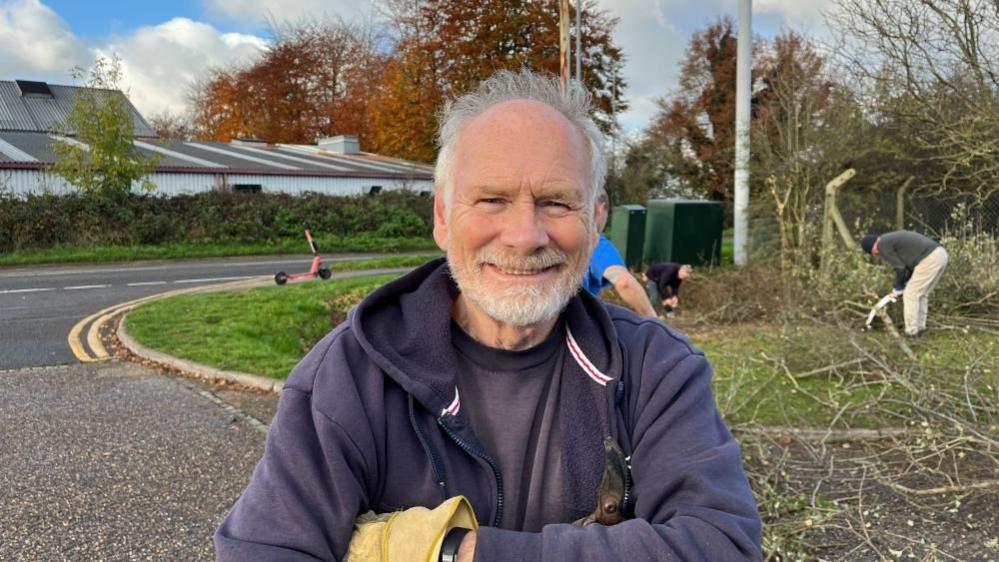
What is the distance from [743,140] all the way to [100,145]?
16.9 metres

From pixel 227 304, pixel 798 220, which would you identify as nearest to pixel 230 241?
pixel 227 304

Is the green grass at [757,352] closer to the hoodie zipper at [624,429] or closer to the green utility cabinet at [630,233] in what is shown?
the hoodie zipper at [624,429]

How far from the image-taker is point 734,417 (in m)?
5.21

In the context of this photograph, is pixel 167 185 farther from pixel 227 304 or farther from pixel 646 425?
pixel 646 425

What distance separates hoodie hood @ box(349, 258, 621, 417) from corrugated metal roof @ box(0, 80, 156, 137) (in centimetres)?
3409

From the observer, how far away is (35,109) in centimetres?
3522

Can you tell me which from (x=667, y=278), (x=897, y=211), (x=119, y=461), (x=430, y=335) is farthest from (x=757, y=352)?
(x=897, y=211)

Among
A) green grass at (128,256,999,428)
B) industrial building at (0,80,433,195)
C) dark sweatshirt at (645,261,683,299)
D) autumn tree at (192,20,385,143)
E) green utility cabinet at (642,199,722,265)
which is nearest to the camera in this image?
green grass at (128,256,999,428)

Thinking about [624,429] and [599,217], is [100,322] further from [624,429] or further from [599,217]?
[624,429]

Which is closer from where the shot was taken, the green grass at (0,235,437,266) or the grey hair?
the grey hair

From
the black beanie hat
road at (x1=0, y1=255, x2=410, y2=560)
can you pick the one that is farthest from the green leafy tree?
the black beanie hat

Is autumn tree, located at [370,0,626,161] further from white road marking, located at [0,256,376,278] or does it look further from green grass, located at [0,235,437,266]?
white road marking, located at [0,256,376,278]

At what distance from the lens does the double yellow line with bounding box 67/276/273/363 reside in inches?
344

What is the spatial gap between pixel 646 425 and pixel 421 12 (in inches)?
1449
